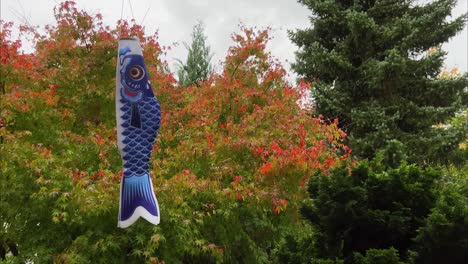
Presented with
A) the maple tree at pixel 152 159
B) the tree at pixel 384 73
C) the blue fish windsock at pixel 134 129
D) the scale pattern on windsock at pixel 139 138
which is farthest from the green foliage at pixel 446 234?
the tree at pixel 384 73

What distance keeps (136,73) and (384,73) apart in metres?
10.6

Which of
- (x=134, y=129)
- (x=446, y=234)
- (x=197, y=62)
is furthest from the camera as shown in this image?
(x=197, y=62)

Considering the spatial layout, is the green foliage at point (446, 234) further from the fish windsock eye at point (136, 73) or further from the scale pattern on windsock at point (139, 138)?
the fish windsock eye at point (136, 73)

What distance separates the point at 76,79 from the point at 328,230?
5.18 metres

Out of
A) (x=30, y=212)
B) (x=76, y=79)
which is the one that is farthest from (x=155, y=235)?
(x=76, y=79)

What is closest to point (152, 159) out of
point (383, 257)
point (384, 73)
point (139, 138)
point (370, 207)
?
point (139, 138)

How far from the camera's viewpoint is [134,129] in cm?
509

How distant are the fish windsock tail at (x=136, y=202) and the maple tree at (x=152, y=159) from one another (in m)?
1.12

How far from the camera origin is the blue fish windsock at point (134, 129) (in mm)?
4949

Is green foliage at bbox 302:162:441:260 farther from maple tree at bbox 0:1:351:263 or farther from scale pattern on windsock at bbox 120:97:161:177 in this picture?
scale pattern on windsock at bbox 120:97:161:177

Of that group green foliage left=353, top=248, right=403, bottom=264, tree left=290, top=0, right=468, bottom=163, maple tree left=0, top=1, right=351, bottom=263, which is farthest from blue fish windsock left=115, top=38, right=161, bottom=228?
tree left=290, top=0, right=468, bottom=163

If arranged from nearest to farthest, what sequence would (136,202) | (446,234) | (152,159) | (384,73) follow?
(446,234), (136,202), (152,159), (384,73)

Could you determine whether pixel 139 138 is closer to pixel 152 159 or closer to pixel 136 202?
pixel 136 202

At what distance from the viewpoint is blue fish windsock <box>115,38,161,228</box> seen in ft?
16.2
